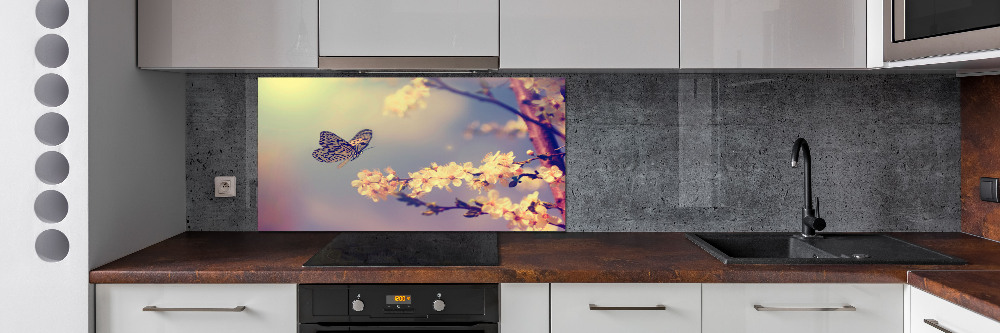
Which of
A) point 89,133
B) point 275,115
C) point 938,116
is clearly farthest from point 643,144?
point 89,133

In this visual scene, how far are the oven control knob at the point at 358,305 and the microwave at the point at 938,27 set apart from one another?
164 cm

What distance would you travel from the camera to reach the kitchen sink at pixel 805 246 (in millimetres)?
2080

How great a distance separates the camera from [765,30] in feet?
6.69

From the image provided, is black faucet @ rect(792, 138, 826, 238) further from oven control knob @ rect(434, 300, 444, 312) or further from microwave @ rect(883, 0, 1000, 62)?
oven control knob @ rect(434, 300, 444, 312)

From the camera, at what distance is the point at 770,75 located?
240 centimetres

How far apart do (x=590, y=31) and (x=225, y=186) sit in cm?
138

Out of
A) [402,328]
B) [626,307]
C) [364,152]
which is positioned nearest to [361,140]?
[364,152]

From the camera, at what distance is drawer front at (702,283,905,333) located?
1761 millimetres
